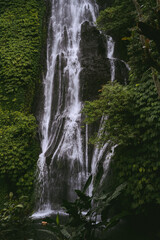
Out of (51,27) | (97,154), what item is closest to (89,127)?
(97,154)

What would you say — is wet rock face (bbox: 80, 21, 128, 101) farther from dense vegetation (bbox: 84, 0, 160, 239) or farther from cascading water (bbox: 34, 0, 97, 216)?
dense vegetation (bbox: 84, 0, 160, 239)

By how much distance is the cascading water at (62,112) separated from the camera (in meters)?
6.47

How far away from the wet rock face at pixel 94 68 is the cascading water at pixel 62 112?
341 millimetres

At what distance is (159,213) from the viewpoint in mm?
4562

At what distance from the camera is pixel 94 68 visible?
30.1 feet

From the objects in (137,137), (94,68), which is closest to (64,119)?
(94,68)

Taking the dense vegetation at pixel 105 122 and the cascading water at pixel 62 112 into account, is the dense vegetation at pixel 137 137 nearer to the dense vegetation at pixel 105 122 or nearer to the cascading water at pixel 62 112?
the dense vegetation at pixel 105 122

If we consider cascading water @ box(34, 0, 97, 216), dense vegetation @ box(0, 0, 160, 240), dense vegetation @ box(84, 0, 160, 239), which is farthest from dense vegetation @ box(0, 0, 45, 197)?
dense vegetation @ box(84, 0, 160, 239)

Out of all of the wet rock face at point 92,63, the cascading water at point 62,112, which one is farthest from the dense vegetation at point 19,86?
the wet rock face at point 92,63

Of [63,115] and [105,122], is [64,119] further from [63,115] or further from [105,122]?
[105,122]

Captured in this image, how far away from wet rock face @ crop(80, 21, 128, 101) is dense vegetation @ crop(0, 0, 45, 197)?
87.7 inches

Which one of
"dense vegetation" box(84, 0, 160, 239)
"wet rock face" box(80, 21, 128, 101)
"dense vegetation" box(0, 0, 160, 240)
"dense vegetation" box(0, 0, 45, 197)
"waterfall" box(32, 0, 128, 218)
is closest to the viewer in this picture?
"dense vegetation" box(0, 0, 160, 240)

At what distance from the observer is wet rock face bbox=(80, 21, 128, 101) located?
28.8 feet

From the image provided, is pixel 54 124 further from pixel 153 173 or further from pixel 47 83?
pixel 153 173
